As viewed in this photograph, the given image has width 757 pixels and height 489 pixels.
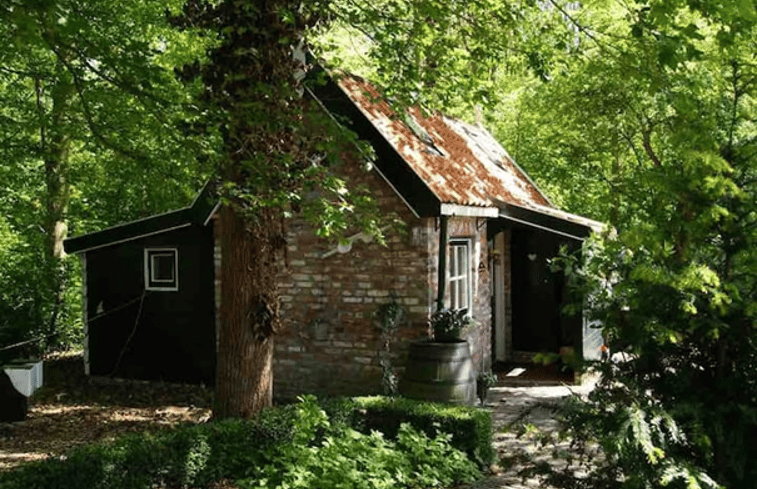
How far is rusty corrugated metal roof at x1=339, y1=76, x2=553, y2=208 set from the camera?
11.1 meters


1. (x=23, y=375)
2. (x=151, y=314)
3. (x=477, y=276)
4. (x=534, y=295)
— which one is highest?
(x=477, y=276)

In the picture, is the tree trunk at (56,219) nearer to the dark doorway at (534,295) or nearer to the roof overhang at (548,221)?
the roof overhang at (548,221)

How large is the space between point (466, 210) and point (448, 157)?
2.05 metres

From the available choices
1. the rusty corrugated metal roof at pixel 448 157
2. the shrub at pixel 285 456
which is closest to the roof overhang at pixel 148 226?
the rusty corrugated metal roof at pixel 448 157

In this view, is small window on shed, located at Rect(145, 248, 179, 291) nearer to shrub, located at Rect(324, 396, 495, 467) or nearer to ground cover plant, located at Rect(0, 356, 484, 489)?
ground cover plant, located at Rect(0, 356, 484, 489)

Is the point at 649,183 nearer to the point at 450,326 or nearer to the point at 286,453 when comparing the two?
the point at 286,453

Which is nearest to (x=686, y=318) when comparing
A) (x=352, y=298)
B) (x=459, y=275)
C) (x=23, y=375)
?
(x=352, y=298)

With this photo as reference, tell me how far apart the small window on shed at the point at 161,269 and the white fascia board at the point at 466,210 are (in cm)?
530

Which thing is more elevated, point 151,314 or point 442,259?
point 442,259

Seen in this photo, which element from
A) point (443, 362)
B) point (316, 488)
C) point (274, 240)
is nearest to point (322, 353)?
point (443, 362)

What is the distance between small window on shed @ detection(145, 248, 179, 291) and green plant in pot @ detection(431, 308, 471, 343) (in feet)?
17.4

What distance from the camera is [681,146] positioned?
174 inches

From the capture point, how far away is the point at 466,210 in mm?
11258

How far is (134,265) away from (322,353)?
14.4 ft
